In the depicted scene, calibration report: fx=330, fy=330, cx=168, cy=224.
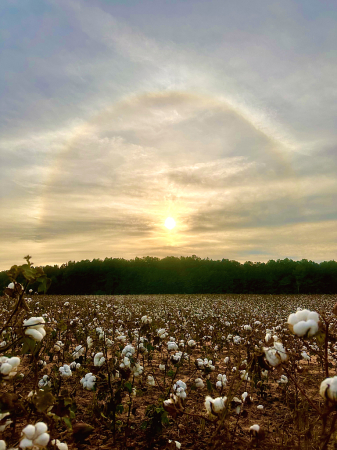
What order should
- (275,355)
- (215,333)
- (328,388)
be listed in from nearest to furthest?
(328,388), (275,355), (215,333)

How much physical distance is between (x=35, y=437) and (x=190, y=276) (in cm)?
4748

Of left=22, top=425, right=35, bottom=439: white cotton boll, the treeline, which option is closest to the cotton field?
left=22, top=425, right=35, bottom=439: white cotton boll

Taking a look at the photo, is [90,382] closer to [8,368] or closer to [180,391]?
[180,391]

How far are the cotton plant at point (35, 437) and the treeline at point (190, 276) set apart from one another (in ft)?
151

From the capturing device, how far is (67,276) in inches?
1997

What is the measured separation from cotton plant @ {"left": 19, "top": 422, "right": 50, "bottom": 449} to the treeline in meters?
46.2

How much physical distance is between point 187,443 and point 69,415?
222 cm

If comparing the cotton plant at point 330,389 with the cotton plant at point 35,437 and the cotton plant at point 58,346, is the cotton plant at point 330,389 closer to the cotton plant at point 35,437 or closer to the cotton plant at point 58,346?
the cotton plant at point 35,437

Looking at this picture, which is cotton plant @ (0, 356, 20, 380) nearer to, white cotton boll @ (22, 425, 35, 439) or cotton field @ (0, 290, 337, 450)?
cotton field @ (0, 290, 337, 450)

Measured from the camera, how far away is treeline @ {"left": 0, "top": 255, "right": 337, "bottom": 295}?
46.5 metres

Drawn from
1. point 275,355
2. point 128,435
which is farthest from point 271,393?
point 275,355

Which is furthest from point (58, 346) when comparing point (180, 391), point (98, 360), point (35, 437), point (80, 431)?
point (35, 437)

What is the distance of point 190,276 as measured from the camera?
4866 centimetres

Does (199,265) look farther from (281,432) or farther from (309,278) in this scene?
(281,432)
